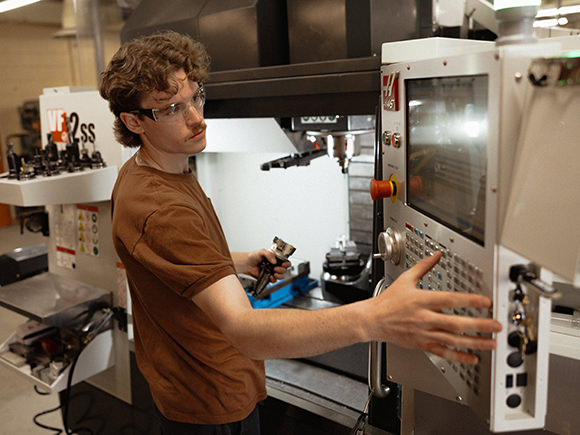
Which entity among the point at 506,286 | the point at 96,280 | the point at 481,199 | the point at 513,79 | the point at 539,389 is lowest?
the point at 96,280

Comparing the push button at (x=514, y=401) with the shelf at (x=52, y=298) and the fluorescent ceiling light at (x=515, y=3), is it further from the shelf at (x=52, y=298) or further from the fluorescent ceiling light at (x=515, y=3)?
the shelf at (x=52, y=298)

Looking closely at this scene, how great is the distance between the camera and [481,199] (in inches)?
25.2

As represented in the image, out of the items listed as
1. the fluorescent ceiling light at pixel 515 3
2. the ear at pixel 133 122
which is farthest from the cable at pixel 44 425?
the fluorescent ceiling light at pixel 515 3

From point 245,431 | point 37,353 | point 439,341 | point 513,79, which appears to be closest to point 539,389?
point 439,341

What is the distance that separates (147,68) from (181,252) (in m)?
0.43

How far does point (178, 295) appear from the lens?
43.6 inches

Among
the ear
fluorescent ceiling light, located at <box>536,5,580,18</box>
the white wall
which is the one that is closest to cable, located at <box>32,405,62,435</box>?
the white wall

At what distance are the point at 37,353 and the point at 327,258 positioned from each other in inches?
49.2

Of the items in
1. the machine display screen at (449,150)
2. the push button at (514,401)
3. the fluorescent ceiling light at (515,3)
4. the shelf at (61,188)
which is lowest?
the push button at (514,401)

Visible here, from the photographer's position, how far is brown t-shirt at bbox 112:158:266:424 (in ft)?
3.08

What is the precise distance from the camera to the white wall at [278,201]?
7.55ft

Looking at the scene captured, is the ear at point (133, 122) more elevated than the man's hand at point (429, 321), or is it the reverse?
the ear at point (133, 122)

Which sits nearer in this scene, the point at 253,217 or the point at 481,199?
the point at 481,199

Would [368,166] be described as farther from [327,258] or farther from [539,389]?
[539,389]
